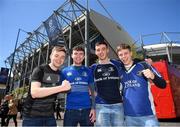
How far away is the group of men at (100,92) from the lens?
11.3ft

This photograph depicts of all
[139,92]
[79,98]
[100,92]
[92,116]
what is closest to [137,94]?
[139,92]

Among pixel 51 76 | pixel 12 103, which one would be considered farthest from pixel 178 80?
pixel 51 76

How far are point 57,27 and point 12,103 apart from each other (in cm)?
1728

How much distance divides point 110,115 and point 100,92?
45 centimetres

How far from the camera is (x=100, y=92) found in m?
4.05

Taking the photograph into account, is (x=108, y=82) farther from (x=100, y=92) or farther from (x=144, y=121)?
(x=144, y=121)

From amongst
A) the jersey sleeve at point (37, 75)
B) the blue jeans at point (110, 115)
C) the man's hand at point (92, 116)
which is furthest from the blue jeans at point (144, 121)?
the jersey sleeve at point (37, 75)

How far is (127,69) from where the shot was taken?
403cm

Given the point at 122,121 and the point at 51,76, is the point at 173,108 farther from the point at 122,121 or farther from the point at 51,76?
the point at 51,76

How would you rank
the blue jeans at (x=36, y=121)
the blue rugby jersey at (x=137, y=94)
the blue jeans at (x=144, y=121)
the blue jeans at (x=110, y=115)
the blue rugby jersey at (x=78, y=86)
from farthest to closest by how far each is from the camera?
the blue rugby jersey at (x=78, y=86)
the blue jeans at (x=110, y=115)
the blue rugby jersey at (x=137, y=94)
the blue jeans at (x=144, y=121)
the blue jeans at (x=36, y=121)

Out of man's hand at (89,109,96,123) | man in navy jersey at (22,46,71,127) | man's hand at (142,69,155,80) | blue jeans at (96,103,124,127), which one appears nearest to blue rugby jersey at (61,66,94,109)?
man's hand at (89,109,96,123)

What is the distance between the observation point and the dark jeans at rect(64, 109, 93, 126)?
380cm

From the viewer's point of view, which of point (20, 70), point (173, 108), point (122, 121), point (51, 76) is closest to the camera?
point (51, 76)

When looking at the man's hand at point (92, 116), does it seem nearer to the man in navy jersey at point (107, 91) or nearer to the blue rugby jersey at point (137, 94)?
the man in navy jersey at point (107, 91)
